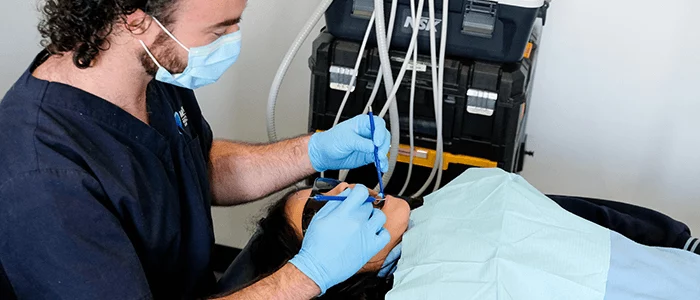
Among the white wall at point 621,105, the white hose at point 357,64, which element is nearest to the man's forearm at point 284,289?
the white hose at point 357,64

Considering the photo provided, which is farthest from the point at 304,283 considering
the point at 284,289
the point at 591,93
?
the point at 591,93

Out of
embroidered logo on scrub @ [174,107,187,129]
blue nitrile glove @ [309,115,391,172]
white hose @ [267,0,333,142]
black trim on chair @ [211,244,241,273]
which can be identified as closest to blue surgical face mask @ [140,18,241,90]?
embroidered logo on scrub @ [174,107,187,129]

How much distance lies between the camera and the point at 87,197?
1058 millimetres

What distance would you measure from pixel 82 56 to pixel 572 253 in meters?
0.83

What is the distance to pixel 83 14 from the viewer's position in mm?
1118

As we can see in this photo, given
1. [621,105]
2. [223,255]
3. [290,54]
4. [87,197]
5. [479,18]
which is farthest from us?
[223,255]

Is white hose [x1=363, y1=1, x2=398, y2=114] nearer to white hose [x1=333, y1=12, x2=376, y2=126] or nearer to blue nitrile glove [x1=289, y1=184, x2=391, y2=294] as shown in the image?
white hose [x1=333, y1=12, x2=376, y2=126]

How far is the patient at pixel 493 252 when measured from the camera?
123cm

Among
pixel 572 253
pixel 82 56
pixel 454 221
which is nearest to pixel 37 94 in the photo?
pixel 82 56

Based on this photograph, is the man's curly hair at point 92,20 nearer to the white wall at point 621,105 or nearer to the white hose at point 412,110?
the white hose at point 412,110

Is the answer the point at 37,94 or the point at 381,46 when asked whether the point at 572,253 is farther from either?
the point at 37,94

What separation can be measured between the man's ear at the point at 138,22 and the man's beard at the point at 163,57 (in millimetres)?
26

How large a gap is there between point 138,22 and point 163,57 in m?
0.07

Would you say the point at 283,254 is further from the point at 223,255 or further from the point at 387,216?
the point at 223,255
